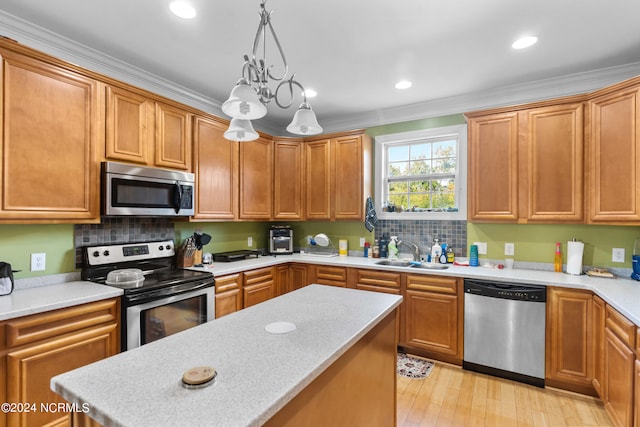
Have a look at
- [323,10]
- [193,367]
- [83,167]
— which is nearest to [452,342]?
[193,367]

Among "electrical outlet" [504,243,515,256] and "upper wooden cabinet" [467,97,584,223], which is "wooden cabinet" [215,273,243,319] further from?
"electrical outlet" [504,243,515,256]

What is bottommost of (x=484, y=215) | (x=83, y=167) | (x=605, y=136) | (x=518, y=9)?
(x=484, y=215)

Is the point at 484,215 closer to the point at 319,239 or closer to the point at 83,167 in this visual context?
the point at 319,239

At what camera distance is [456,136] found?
3488 mm

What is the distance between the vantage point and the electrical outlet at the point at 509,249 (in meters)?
3.13

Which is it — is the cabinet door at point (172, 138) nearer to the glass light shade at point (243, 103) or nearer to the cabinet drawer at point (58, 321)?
the cabinet drawer at point (58, 321)

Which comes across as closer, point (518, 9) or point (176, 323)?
point (518, 9)

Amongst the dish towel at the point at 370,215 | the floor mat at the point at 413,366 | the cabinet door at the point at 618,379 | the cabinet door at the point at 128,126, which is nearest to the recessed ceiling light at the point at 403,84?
the dish towel at the point at 370,215

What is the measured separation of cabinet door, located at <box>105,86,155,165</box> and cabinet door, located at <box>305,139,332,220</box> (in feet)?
6.23

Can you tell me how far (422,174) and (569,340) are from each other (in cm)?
208

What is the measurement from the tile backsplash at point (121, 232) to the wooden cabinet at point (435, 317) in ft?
8.11

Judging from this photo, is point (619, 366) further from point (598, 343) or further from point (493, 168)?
point (493, 168)

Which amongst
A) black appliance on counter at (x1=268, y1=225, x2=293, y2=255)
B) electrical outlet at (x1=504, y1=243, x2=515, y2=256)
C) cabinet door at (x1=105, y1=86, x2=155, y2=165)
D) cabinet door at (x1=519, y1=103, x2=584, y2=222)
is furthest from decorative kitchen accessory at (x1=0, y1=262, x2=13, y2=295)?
electrical outlet at (x1=504, y1=243, x2=515, y2=256)

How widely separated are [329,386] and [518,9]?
94.9 inches
